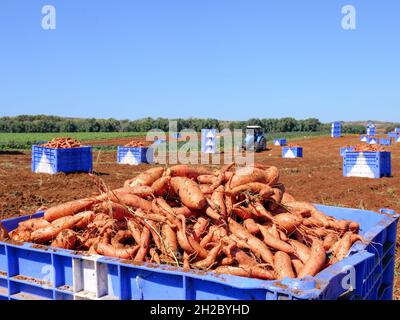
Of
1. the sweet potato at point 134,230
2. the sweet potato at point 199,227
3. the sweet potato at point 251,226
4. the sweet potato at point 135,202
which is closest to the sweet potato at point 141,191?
the sweet potato at point 135,202

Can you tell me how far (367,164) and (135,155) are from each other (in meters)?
11.1

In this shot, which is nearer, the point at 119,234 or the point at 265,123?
the point at 119,234

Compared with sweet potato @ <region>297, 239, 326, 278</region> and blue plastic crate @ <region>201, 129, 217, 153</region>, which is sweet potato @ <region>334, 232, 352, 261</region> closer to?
sweet potato @ <region>297, 239, 326, 278</region>

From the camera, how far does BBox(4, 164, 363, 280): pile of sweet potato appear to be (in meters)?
3.42

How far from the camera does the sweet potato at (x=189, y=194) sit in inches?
157

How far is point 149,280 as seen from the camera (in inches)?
110

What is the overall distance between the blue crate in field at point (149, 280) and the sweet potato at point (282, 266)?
46 centimetres

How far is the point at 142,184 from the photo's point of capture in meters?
4.61

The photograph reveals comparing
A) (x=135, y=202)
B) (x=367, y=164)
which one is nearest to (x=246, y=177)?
(x=135, y=202)

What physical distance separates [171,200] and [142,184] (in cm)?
42

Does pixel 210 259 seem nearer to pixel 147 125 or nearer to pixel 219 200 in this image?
pixel 219 200

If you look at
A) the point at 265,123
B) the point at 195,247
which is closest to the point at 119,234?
the point at 195,247
